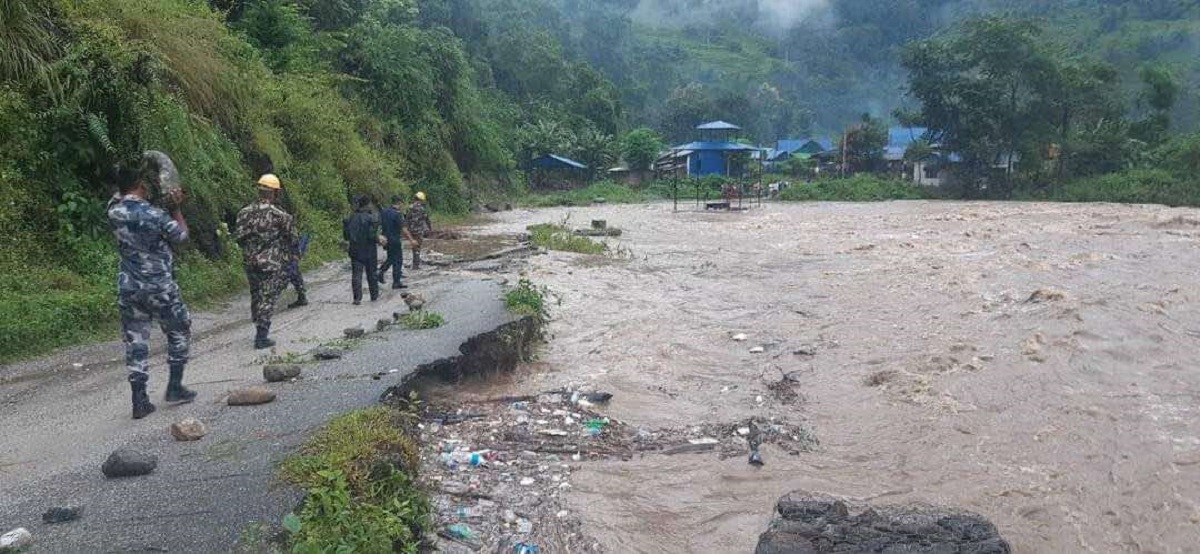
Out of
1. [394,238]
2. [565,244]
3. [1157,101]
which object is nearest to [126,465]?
[394,238]

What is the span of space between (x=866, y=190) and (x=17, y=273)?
4314 cm

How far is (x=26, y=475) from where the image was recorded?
14.7 ft

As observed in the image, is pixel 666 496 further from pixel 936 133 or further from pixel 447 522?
pixel 936 133

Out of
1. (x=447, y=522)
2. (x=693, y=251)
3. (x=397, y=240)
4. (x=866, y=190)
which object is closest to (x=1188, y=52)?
(x=866, y=190)

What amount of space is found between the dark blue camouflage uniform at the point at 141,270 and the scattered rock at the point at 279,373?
2.93 feet

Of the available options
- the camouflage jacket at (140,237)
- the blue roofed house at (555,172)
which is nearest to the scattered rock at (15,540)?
the camouflage jacket at (140,237)

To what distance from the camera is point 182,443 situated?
16.0 ft

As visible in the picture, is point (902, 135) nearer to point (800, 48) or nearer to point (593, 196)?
point (593, 196)

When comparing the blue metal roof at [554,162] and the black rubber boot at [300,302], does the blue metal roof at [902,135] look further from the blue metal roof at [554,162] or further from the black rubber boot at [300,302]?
the black rubber boot at [300,302]

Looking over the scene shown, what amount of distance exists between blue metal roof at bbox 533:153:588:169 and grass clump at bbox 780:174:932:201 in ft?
43.3

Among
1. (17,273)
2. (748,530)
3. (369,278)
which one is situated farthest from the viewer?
(369,278)

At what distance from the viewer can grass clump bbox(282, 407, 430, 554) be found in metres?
3.66

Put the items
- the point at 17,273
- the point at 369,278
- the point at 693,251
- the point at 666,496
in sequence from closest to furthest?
the point at 666,496 < the point at 17,273 < the point at 369,278 < the point at 693,251

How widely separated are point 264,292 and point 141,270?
248cm
